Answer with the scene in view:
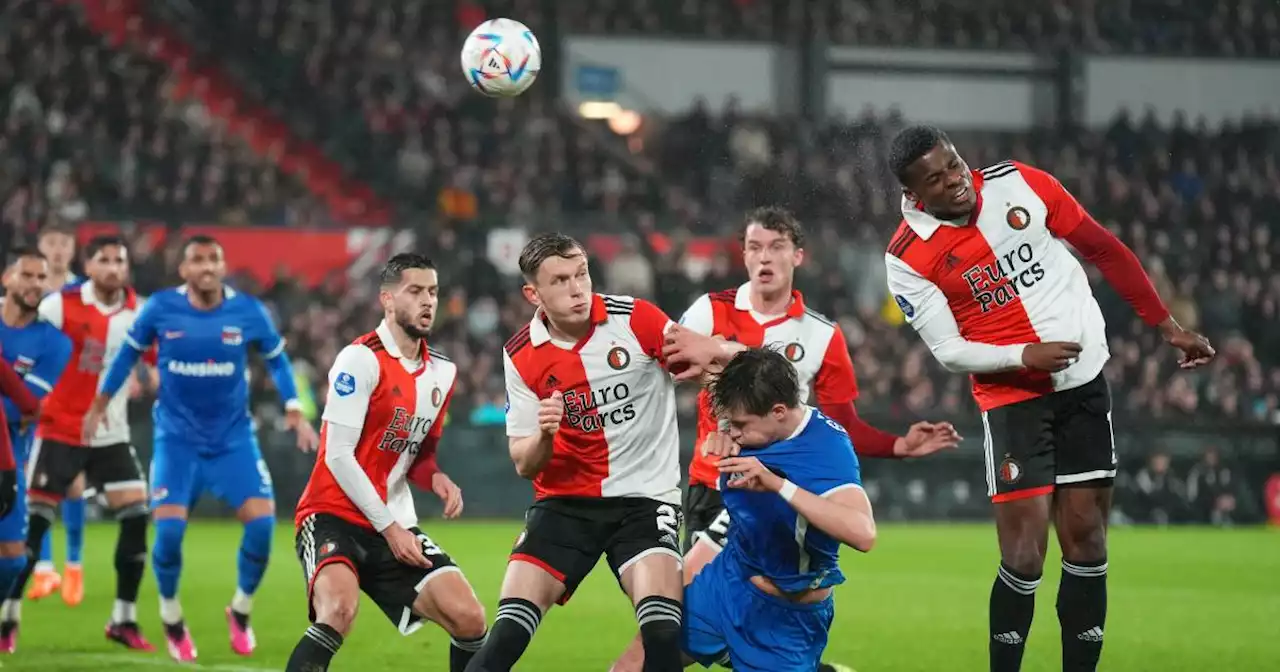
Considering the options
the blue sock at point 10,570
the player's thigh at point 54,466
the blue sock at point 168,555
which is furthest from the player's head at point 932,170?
the player's thigh at point 54,466

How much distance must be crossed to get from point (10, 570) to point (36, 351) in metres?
2.46

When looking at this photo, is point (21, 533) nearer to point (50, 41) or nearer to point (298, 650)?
point (298, 650)

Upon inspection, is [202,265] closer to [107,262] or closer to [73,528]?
[107,262]

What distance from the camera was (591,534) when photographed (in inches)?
268

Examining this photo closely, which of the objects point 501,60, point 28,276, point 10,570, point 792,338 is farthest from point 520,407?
point 28,276

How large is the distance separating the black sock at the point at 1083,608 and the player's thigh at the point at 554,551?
1.97m

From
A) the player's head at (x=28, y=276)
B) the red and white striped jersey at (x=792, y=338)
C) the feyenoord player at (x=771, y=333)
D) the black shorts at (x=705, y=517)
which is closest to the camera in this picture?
the black shorts at (x=705, y=517)

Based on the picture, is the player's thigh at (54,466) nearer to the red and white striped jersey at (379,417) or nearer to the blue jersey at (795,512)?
the red and white striped jersey at (379,417)

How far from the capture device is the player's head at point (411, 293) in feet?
23.6

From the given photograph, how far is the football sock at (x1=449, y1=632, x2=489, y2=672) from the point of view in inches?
276

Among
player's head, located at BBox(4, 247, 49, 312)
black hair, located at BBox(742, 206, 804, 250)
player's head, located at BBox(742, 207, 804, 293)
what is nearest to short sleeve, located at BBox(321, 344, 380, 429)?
player's head, located at BBox(742, 207, 804, 293)

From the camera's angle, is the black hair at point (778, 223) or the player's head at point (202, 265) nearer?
the black hair at point (778, 223)

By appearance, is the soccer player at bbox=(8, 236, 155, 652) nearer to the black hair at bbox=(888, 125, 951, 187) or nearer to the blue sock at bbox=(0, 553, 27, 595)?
the blue sock at bbox=(0, 553, 27, 595)

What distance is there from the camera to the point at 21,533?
8.84 m
